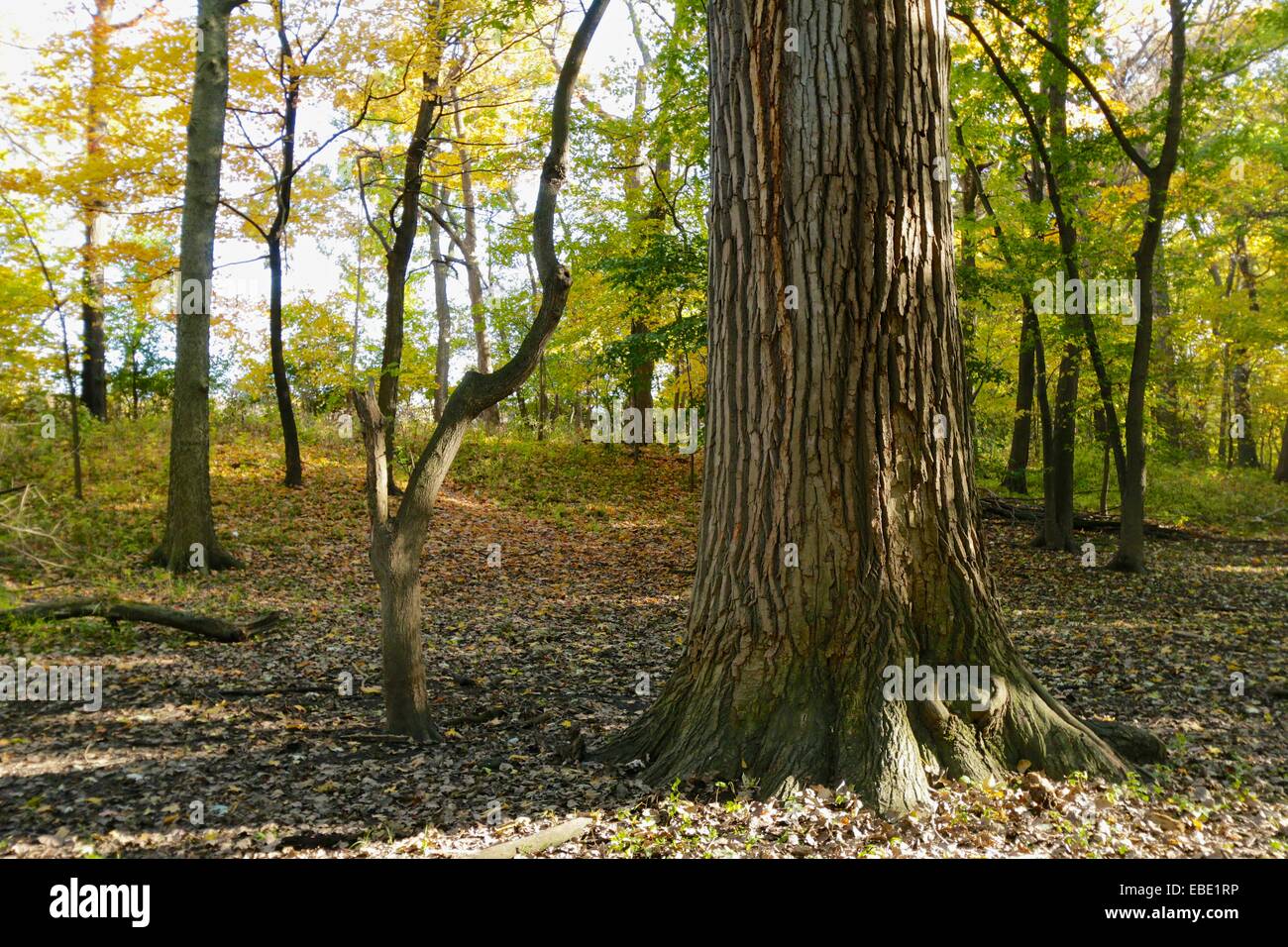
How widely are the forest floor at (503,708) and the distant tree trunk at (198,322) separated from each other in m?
0.56

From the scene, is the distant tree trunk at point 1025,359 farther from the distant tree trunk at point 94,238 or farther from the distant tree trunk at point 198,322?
the distant tree trunk at point 94,238

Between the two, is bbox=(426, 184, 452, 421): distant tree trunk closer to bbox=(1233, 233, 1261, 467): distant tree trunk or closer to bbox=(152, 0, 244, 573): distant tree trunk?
bbox=(152, 0, 244, 573): distant tree trunk

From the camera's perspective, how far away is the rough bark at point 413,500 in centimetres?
490

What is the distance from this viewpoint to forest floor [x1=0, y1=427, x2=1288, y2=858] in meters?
3.69

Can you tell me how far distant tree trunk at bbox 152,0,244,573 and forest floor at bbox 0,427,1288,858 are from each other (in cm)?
56

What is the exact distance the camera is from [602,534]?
14.4 m

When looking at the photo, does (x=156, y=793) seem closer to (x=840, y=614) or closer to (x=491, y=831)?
(x=491, y=831)

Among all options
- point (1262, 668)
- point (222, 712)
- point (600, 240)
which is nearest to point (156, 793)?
point (222, 712)

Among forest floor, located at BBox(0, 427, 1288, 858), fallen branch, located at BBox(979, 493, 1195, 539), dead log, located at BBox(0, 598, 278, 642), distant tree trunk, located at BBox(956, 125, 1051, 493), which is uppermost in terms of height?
distant tree trunk, located at BBox(956, 125, 1051, 493)

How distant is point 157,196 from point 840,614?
556 inches

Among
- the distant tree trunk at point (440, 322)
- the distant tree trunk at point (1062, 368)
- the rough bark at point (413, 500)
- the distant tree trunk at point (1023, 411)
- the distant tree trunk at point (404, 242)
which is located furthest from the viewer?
the distant tree trunk at point (440, 322)

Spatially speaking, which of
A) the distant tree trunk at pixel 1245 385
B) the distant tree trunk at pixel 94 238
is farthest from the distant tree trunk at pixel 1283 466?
the distant tree trunk at pixel 94 238

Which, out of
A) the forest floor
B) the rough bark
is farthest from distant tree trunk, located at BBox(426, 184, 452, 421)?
the rough bark

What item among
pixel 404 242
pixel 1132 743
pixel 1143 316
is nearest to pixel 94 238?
pixel 404 242
